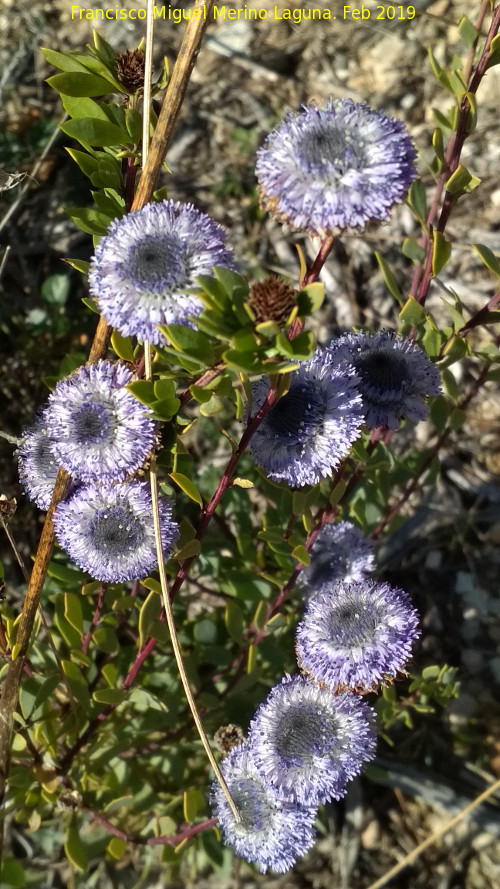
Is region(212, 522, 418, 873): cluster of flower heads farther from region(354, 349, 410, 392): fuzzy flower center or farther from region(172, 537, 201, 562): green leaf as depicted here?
region(354, 349, 410, 392): fuzzy flower center

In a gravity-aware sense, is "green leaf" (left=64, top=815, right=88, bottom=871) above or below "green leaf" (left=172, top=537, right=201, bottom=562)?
below

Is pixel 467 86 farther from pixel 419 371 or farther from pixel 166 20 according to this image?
pixel 166 20

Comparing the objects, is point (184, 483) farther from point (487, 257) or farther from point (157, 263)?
point (487, 257)

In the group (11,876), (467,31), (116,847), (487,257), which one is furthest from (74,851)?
(467,31)

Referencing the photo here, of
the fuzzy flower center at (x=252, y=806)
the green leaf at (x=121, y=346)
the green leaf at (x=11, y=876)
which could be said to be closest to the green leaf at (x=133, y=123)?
the green leaf at (x=121, y=346)

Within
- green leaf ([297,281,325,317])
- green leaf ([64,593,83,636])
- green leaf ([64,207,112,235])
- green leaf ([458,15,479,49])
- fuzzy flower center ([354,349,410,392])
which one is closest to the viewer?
green leaf ([297,281,325,317])

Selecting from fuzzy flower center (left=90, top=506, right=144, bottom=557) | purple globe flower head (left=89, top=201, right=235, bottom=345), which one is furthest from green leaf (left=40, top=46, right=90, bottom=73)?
fuzzy flower center (left=90, top=506, right=144, bottom=557)

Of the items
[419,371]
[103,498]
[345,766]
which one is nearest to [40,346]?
[103,498]
